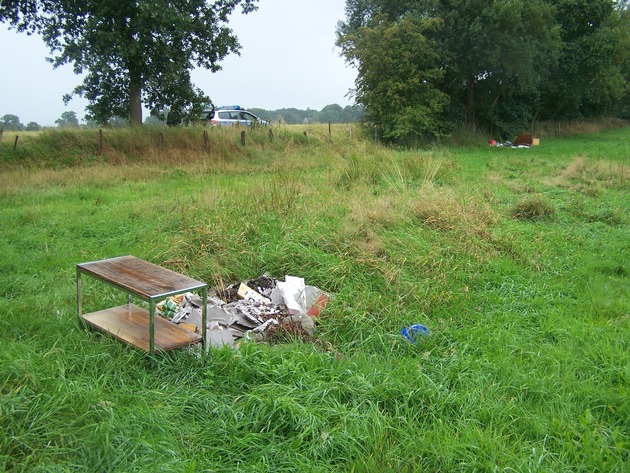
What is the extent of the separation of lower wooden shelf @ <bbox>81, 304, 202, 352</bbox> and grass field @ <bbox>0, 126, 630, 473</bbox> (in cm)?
10

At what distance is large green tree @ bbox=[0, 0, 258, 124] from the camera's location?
15.2 m

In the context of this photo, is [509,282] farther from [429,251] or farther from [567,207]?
[567,207]

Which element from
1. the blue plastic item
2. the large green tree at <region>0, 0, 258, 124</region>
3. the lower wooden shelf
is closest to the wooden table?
the lower wooden shelf

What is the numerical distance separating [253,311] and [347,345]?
0.97 metres

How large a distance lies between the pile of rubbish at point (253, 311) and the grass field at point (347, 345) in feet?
0.78

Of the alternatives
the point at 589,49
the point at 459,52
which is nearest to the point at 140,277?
the point at 459,52

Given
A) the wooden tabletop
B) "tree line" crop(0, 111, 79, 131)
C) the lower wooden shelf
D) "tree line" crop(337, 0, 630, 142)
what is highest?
"tree line" crop(337, 0, 630, 142)

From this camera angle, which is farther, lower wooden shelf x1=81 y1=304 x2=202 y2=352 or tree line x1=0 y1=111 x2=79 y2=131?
tree line x1=0 y1=111 x2=79 y2=131

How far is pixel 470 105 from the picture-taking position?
1009 inches

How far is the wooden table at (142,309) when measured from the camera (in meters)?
3.47

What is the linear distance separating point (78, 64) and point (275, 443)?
55.0 feet

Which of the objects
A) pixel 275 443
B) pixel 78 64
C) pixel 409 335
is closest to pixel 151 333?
pixel 275 443

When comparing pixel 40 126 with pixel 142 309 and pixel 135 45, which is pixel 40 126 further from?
pixel 142 309

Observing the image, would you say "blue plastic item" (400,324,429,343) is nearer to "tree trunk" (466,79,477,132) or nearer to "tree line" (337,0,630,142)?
"tree line" (337,0,630,142)
